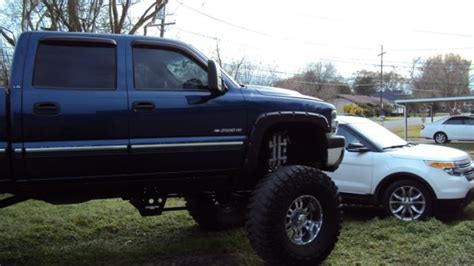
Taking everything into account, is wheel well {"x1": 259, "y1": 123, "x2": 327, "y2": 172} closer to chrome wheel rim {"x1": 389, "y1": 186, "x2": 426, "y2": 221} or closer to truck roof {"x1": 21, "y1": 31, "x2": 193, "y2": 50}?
truck roof {"x1": 21, "y1": 31, "x2": 193, "y2": 50}

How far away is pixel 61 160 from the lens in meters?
4.57

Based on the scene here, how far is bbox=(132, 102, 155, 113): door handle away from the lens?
4828 millimetres

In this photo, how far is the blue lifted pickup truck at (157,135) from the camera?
180 inches

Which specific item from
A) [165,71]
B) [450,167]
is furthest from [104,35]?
[450,167]

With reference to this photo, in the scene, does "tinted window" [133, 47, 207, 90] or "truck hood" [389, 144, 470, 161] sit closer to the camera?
"tinted window" [133, 47, 207, 90]

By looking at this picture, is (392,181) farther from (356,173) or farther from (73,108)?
(73,108)

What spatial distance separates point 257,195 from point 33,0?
1944 centimetres

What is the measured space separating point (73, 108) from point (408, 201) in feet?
16.8

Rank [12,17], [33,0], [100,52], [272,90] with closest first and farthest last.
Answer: [100,52] < [272,90] < [33,0] < [12,17]

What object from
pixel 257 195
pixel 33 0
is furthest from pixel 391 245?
pixel 33 0

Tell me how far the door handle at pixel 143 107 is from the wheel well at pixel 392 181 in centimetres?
436

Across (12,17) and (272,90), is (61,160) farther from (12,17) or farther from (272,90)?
(12,17)

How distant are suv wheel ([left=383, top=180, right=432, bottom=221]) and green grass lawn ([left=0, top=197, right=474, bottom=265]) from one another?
17.0 inches

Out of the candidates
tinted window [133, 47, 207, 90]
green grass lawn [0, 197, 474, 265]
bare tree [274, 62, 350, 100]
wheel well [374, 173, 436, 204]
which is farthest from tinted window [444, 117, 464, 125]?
bare tree [274, 62, 350, 100]
